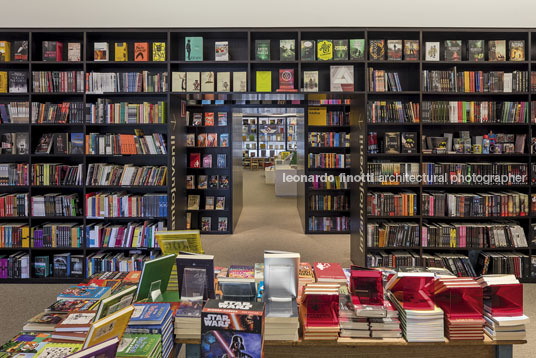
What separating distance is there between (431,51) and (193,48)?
288 centimetres

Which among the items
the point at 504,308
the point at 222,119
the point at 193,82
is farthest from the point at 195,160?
the point at 504,308

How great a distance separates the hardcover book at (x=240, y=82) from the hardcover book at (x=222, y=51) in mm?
229

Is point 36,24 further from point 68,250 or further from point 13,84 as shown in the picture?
point 68,250

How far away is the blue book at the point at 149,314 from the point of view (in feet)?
6.46

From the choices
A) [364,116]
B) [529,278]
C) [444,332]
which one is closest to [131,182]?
[364,116]

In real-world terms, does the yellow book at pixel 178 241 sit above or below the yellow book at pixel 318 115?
below

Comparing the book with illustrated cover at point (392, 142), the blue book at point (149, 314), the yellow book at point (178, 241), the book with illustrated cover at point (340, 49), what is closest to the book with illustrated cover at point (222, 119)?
the book with illustrated cover at point (340, 49)

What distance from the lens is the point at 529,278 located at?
192 inches

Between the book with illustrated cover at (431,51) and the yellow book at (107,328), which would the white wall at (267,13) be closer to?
the book with illustrated cover at (431,51)

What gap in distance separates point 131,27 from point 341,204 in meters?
4.64

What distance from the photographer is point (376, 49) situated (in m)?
4.84

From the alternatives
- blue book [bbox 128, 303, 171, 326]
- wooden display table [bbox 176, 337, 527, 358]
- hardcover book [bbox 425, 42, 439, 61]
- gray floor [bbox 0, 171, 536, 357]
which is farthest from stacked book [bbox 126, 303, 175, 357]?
hardcover book [bbox 425, 42, 439, 61]

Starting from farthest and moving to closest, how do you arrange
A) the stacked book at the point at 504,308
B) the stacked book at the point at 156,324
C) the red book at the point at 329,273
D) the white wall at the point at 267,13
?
the white wall at the point at 267,13, the red book at the point at 329,273, the stacked book at the point at 504,308, the stacked book at the point at 156,324

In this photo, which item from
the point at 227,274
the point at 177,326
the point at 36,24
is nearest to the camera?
the point at 177,326
